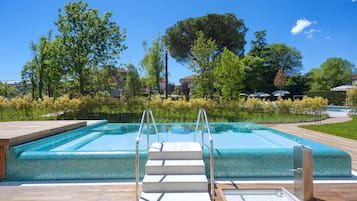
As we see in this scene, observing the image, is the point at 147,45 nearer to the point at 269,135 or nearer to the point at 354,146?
the point at 269,135

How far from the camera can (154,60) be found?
24.1 m

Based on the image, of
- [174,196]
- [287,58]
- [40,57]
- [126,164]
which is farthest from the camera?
[287,58]

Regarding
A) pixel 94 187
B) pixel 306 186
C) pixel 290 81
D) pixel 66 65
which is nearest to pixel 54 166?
pixel 94 187

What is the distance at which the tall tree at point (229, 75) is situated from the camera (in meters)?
19.2

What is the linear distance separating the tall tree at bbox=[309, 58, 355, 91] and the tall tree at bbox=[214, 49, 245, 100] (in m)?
25.4

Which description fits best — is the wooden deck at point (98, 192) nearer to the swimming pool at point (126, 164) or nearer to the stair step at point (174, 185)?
the stair step at point (174, 185)

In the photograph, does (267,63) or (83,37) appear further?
(267,63)

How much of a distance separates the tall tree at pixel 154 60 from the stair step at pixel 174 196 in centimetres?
2121

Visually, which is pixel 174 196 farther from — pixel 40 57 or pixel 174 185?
pixel 40 57

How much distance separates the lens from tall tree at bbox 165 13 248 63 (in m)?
27.7

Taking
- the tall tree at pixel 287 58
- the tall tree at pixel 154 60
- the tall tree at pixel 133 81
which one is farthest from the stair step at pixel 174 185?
the tall tree at pixel 287 58

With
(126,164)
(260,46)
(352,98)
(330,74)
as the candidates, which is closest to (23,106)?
(126,164)

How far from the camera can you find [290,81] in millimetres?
32250

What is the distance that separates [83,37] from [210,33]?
16.2 m
